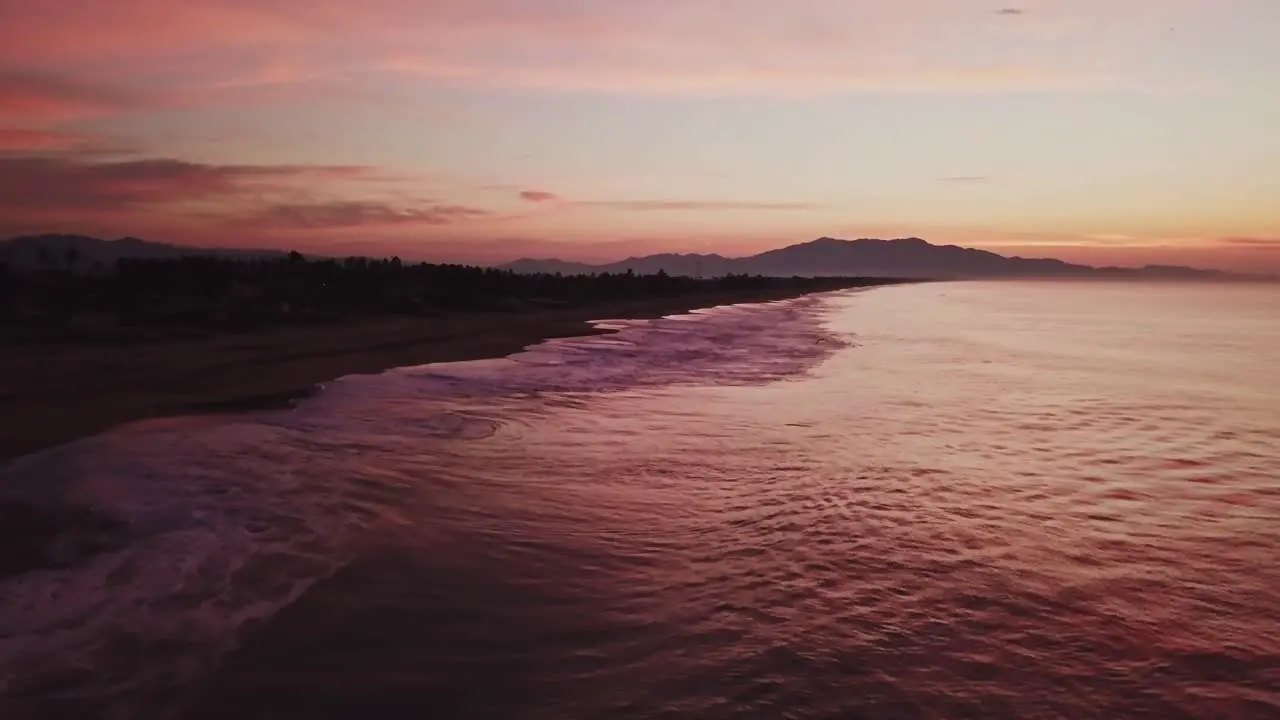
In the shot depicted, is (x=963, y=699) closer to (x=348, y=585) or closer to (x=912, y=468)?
(x=348, y=585)

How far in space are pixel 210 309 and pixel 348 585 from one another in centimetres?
2594

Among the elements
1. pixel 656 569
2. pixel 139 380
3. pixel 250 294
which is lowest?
pixel 656 569

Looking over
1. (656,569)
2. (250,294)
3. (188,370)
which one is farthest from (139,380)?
(250,294)

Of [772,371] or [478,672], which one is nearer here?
[478,672]

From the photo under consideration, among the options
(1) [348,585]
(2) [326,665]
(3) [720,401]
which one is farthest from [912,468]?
(2) [326,665]

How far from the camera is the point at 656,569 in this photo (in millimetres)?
7008

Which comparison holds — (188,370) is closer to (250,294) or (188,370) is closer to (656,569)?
(656,569)

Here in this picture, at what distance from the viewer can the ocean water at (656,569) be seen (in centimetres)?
496

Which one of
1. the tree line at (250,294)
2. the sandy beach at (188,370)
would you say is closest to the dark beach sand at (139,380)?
the sandy beach at (188,370)

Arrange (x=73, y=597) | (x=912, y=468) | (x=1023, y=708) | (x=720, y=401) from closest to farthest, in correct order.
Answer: (x=1023, y=708) → (x=73, y=597) → (x=912, y=468) → (x=720, y=401)

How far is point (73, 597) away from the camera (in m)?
6.14

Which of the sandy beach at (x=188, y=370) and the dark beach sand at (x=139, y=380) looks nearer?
the dark beach sand at (x=139, y=380)

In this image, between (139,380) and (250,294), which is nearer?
(139,380)

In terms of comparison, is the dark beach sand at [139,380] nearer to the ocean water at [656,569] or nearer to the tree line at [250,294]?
the ocean water at [656,569]
